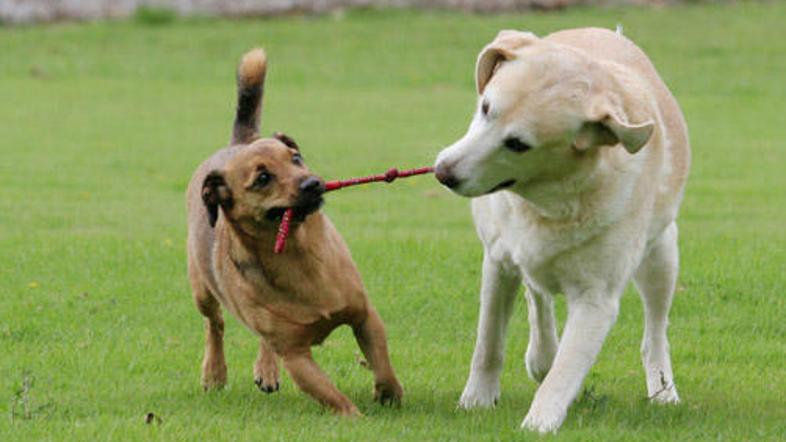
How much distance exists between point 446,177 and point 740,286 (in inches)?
183

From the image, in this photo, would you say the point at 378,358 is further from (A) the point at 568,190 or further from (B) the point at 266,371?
(A) the point at 568,190

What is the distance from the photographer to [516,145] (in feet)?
20.7

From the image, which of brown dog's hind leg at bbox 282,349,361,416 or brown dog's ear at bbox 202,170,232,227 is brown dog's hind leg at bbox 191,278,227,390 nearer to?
brown dog's hind leg at bbox 282,349,361,416

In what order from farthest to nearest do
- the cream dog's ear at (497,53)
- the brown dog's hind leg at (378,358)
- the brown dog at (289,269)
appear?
the brown dog's hind leg at (378,358) → the brown dog at (289,269) → the cream dog's ear at (497,53)

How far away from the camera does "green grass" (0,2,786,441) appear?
7.48 meters

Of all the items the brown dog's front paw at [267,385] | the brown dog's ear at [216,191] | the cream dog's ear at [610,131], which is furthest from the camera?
the brown dog's front paw at [267,385]

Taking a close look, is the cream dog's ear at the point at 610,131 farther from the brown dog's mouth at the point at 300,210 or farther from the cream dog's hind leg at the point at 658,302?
the cream dog's hind leg at the point at 658,302

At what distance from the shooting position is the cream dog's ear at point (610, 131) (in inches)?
245

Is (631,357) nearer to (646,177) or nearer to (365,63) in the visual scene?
(646,177)

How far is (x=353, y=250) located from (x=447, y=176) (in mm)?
5603

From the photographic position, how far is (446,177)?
20.9 feet

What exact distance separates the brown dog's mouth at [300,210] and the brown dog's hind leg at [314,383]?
0.63 m

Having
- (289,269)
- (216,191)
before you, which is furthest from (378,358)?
(216,191)

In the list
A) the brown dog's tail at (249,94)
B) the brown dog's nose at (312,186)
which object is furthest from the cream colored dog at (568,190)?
the brown dog's tail at (249,94)
